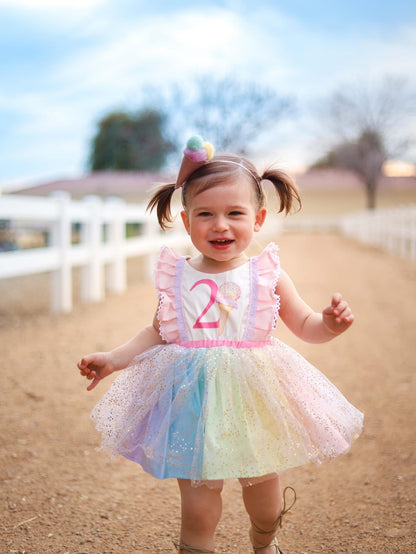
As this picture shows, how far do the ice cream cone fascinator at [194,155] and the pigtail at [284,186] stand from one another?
0.88ft

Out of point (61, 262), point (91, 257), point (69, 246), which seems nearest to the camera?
point (61, 262)

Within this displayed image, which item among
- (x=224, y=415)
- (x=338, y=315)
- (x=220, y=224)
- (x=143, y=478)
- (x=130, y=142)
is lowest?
(x=143, y=478)

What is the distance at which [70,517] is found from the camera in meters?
2.32

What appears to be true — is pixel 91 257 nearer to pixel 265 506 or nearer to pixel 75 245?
pixel 75 245

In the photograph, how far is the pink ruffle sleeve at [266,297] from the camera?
1.93 meters

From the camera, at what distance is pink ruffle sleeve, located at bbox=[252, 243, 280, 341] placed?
1929mm

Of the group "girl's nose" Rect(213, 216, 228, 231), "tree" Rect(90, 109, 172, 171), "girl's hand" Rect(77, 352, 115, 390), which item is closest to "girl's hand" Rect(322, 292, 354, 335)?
"girl's nose" Rect(213, 216, 228, 231)

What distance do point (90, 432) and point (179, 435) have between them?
159cm

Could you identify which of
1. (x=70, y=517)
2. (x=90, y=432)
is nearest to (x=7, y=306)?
(x=90, y=432)

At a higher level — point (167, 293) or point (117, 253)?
point (167, 293)

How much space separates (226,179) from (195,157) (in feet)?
0.40

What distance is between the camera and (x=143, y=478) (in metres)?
2.73

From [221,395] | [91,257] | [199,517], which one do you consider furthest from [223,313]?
[91,257]

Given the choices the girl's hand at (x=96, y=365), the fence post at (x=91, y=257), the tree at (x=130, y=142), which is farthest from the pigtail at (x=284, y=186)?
the tree at (x=130, y=142)
